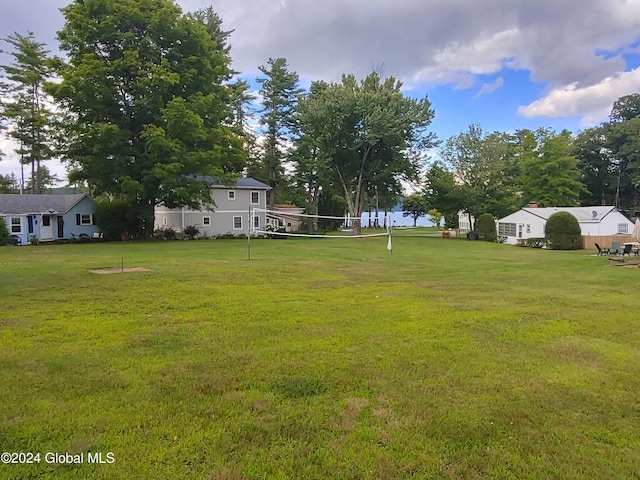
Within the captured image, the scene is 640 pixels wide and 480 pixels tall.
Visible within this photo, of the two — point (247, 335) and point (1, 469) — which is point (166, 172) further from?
point (1, 469)

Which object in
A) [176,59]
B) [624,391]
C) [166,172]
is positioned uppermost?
[176,59]

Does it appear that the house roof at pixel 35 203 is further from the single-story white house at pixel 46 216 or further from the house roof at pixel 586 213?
the house roof at pixel 586 213

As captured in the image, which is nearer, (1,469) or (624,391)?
(1,469)

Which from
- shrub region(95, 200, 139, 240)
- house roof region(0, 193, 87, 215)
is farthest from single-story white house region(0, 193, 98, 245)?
shrub region(95, 200, 139, 240)

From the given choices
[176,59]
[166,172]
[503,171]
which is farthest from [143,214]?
[503,171]

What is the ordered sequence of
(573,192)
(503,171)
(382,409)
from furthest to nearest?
(573,192), (503,171), (382,409)

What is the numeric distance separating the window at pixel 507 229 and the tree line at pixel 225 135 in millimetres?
3954

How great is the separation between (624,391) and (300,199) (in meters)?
51.4

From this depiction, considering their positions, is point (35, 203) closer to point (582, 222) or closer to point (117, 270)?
point (117, 270)

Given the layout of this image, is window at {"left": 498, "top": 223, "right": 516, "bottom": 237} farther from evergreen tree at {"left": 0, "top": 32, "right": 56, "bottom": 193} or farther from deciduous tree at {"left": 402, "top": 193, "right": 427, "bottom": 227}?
evergreen tree at {"left": 0, "top": 32, "right": 56, "bottom": 193}

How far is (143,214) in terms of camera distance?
2795cm

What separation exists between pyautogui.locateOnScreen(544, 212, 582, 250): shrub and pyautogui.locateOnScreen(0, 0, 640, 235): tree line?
457 inches

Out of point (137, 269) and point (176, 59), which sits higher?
point (176, 59)

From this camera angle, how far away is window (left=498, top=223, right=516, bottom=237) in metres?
34.6
